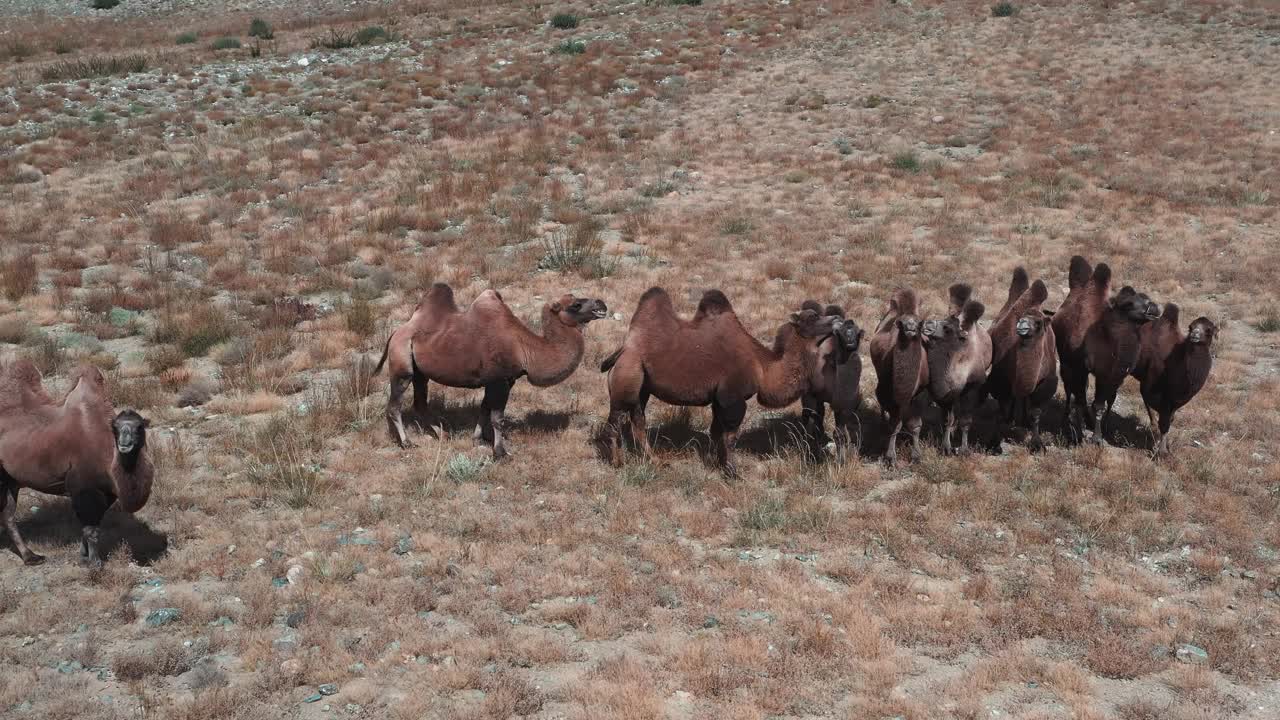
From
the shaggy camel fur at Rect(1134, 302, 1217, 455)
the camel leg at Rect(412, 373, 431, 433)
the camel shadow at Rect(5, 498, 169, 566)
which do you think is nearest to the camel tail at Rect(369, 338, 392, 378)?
the camel leg at Rect(412, 373, 431, 433)

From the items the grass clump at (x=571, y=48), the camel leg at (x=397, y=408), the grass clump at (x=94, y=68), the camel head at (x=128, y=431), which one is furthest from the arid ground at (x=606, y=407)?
the grass clump at (x=571, y=48)

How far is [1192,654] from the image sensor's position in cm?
689

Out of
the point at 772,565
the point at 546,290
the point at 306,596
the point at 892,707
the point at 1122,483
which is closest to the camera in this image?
the point at 892,707

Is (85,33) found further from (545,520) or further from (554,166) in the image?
(545,520)

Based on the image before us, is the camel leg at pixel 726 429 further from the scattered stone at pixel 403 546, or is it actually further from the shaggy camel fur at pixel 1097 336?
the shaggy camel fur at pixel 1097 336

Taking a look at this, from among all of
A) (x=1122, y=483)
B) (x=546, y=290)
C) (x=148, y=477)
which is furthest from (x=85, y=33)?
(x=1122, y=483)

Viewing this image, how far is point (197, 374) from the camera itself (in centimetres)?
1217

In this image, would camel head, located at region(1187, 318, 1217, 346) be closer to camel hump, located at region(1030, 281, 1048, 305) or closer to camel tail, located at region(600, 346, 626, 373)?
camel hump, located at region(1030, 281, 1048, 305)

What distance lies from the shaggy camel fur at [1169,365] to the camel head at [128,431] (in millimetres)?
9642

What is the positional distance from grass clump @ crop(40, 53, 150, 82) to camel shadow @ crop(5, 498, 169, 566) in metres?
28.9

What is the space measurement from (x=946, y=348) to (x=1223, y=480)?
119 inches

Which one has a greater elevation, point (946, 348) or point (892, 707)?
point (946, 348)

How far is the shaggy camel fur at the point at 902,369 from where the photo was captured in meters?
9.85

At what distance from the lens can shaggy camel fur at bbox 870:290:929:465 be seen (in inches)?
388
